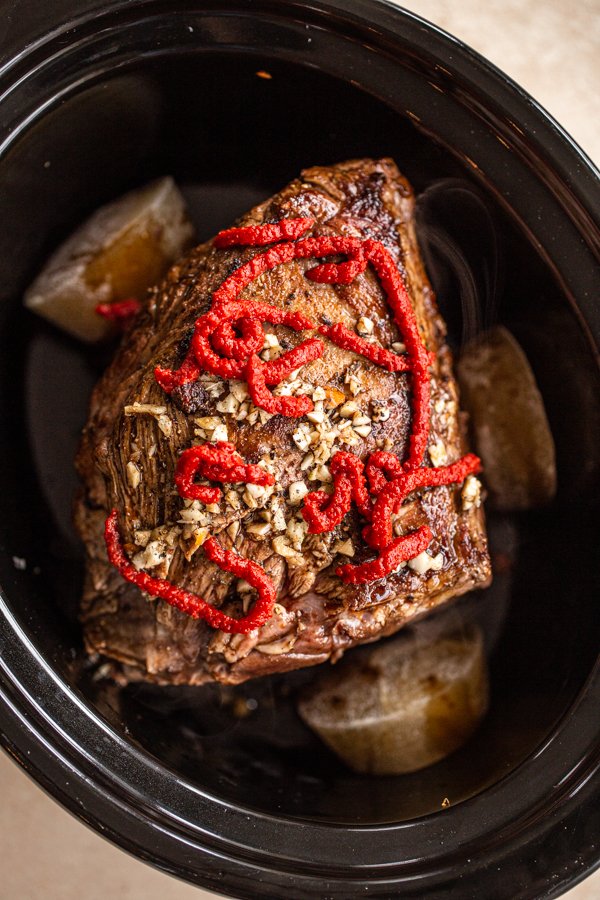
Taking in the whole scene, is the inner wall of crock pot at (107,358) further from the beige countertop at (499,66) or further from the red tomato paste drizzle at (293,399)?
the beige countertop at (499,66)

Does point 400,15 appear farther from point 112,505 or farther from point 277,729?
point 277,729

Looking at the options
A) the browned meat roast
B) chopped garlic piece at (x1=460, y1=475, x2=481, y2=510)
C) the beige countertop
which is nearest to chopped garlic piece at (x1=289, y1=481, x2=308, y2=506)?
the browned meat roast

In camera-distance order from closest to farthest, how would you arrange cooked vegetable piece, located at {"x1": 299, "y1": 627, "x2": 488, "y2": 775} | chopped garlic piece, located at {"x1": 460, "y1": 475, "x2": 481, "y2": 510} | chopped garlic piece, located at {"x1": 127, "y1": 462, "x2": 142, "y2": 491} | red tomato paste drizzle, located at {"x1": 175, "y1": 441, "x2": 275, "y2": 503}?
red tomato paste drizzle, located at {"x1": 175, "y1": 441, "x2": 275, "y2": 503}, chopped garlic piece, located at {"x1": 127, "y1": 462, "x2": 142, "y2": 491}, chopped garlic piece, located at {"x1": 460, "y1": 475, "x2": 481, "y2": 510}, cooked vegetable piece, located at {"x1": 299, "y1": 627, "x2": 488, "y2": 775}

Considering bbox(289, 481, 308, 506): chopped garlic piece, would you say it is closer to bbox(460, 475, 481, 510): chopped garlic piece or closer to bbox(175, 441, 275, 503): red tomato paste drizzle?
bbox(175, 441, 275, 503): red tomato paste drizzle

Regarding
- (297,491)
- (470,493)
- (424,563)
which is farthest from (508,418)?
(297,491)

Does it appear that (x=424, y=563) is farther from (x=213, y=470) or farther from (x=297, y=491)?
(x=213, y=470)

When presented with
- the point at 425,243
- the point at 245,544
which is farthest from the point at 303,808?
the point at 425,243
